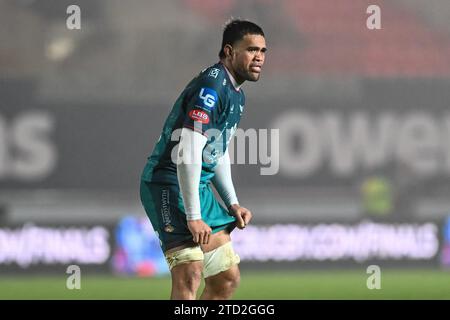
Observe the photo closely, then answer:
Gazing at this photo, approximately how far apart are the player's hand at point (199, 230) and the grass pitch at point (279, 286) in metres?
Result: 4.53

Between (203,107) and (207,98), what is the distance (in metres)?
0.07

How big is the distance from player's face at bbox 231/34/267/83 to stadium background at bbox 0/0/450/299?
5758 millimetres

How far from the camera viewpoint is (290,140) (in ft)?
38.6

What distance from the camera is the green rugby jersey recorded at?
5.52 metres

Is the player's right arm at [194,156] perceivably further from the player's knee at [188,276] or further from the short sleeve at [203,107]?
the player's knee at [188,276]

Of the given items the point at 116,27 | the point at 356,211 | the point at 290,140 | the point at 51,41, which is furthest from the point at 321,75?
the point at 51,41

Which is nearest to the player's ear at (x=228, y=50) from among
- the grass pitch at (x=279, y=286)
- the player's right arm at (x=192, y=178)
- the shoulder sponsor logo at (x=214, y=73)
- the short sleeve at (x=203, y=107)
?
the shoulder sponsor logo at (x=214, y=73)

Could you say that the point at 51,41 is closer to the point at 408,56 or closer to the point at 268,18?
the point at 268,18

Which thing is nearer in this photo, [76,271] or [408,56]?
[76,271]

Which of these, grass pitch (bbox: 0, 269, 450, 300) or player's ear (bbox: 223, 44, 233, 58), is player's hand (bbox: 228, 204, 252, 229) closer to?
player's ear (bbox: 223, 44, 233, 58)

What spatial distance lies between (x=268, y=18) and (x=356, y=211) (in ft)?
8.13

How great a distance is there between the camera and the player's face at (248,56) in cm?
576
